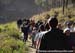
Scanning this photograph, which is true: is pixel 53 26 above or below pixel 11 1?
below

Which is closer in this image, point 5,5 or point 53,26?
point 53,26

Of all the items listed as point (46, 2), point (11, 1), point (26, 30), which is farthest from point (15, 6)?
point (26, 30)

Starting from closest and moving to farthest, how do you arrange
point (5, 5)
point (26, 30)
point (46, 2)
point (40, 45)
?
point (40, 45), point (26, 30), point (46, 2), point (5, 5)

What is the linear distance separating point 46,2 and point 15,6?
1572 inches

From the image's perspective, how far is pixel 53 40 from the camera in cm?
828

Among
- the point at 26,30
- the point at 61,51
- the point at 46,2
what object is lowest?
the point at 61,51

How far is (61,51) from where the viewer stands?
8367 millimetres

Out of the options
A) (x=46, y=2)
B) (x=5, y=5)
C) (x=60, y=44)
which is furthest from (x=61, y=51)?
(x=5, y=5)

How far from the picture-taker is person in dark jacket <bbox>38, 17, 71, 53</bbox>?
822 cm

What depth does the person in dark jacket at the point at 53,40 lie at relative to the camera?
324 inches

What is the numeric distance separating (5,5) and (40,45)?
11971 cm

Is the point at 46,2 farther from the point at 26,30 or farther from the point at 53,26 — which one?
the point at 53,26

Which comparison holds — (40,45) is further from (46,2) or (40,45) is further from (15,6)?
(15,6)

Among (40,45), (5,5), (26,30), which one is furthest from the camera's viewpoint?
(5,5)
